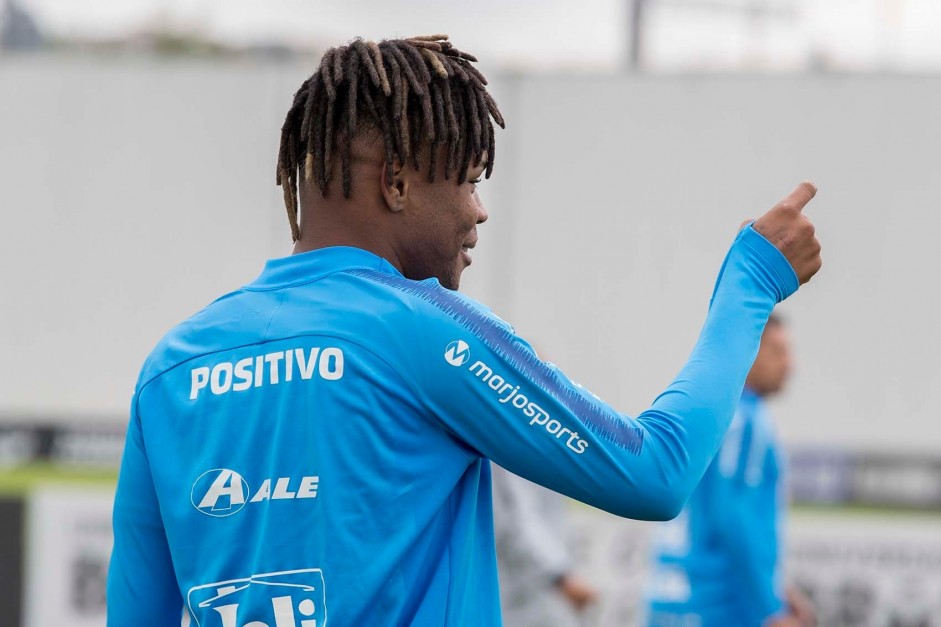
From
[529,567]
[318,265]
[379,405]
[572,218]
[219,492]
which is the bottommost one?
[529,567]

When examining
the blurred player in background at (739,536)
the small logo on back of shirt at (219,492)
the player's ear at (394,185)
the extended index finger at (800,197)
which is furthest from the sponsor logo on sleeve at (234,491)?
the blurred player in background at (739,536)

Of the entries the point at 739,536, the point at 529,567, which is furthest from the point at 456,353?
the point at 739,536

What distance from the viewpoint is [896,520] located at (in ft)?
24.3

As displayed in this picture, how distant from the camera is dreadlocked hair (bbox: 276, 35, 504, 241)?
5.34 feet

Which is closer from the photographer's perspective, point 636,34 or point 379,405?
point 379,405

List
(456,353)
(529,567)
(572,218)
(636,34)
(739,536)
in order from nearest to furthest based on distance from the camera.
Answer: (456,353) → (529,567) → (739,536) → (572,218) → (636,34)

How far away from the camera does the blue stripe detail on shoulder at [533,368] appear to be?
5.05 ft

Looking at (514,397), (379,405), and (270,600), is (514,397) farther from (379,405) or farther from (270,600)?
(270,600)

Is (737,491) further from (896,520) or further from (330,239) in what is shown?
(330,239)

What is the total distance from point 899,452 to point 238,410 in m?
6.79

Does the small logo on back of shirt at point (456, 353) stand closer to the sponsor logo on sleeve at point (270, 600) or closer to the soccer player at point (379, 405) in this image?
the soccer player at point (379, 405)

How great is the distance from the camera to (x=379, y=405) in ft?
5.05

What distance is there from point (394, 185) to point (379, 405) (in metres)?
0.29

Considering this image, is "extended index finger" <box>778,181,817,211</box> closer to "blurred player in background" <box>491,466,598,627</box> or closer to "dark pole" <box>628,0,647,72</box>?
"blurred player in background" <box>491,466,598,627</box>
